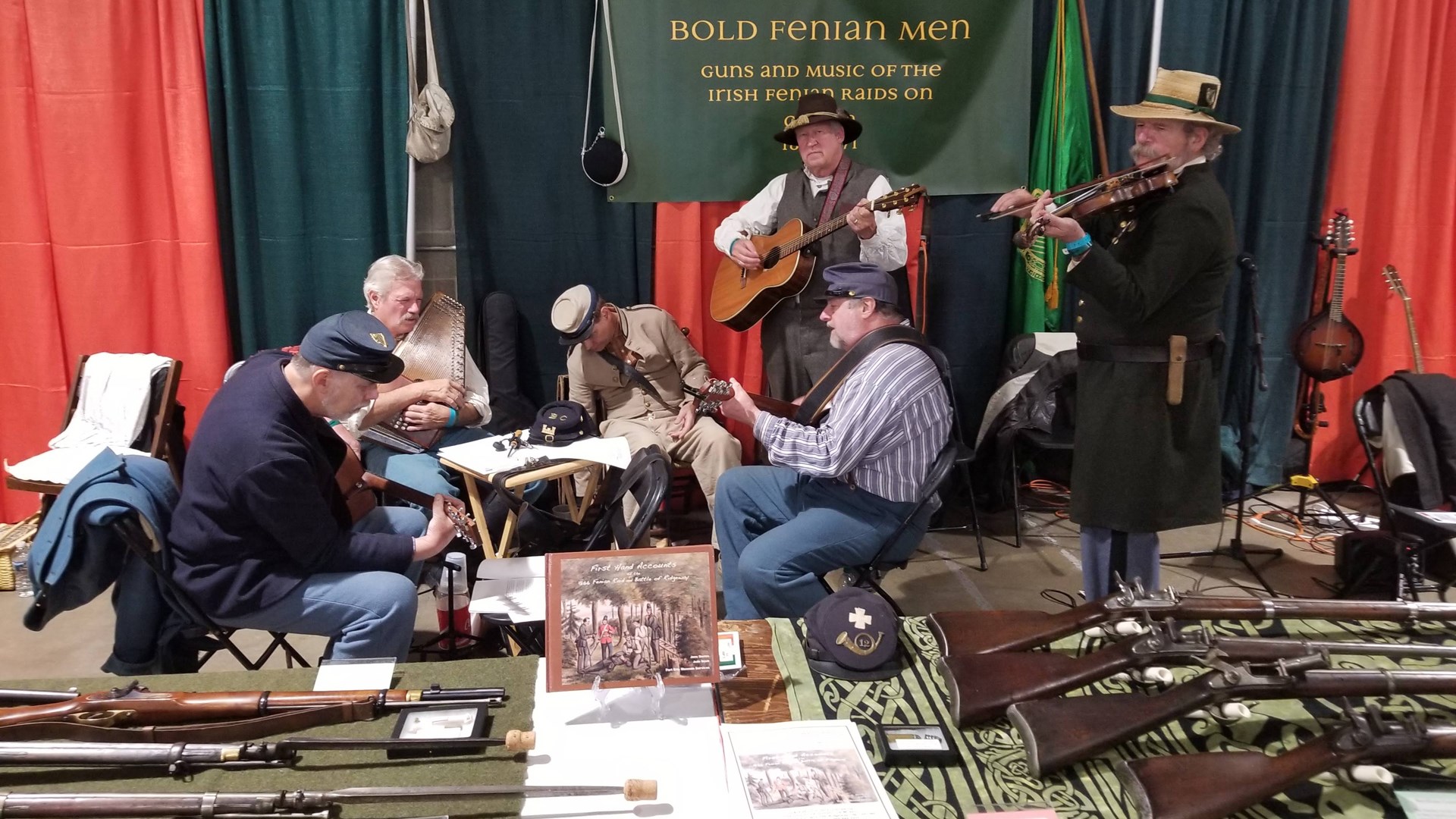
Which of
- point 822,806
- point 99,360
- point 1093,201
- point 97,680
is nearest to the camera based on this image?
point 822,806

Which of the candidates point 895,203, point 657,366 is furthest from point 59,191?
point 895,203

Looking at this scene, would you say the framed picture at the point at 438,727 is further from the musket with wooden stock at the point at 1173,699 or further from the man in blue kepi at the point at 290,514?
the musket with wooden stock at the point at 1173,699

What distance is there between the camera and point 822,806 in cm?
141

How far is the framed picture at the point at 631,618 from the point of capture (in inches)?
65.0

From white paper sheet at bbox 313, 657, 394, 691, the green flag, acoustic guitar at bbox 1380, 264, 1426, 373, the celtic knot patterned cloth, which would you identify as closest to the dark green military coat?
the celtic knot patterned cloth

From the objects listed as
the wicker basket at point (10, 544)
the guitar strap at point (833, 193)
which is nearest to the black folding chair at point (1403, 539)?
the guitar strap at point (833, 193)

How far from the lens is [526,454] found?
309 centimetres

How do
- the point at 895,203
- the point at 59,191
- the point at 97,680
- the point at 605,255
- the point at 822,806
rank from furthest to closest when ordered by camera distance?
the point at 605,255 < the point at 59,191 < the point at 895,203 < the point at 97,680 < the point at 822,806

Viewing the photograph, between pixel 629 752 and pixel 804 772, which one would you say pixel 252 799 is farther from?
pixel 804 772

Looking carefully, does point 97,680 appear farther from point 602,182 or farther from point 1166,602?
point 602,182

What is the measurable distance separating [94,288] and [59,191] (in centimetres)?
44

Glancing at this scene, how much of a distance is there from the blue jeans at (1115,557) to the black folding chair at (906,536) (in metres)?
0.56

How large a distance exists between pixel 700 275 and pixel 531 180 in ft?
3.03

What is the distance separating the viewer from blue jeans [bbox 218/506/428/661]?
7.54 ft
